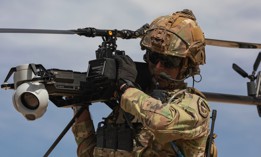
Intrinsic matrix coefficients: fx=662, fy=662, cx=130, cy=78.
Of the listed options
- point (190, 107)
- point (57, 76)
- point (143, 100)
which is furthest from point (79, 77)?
point (190, 107)

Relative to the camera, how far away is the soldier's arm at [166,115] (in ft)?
24.2

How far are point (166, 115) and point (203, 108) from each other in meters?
0.70

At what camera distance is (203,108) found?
311 inches

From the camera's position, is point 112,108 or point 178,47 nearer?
point 178,47

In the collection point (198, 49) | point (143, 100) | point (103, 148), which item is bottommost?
point (103, 148)

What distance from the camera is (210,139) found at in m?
8.13

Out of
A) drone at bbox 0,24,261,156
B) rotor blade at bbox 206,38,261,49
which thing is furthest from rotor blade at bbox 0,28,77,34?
rotor blade at bbox 206,38,261,49

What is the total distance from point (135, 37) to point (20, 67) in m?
1.67

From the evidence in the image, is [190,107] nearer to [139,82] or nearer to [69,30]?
[139,82]

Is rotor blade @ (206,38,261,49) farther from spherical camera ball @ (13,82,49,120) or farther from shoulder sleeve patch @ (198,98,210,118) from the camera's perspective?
spherical camera ball @ (13,82,49,120)

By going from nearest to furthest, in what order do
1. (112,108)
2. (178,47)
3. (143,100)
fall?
(143,100)
(178,47)
(112,108)

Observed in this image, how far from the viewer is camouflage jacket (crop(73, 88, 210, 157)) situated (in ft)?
24.3

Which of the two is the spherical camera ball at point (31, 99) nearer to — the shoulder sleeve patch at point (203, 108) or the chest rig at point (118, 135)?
the chest rig at point (118, 135)

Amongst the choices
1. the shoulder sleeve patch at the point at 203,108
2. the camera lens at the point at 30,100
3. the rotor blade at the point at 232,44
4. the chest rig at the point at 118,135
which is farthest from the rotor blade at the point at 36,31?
the rotor blade at the point at 232,44
